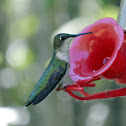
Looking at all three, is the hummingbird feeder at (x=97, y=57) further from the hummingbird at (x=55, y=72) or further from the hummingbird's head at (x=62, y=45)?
the hummingbird's head at (x=62, y=45)

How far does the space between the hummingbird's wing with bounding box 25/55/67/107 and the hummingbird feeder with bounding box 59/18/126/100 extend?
16.8 inches

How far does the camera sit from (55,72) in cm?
352

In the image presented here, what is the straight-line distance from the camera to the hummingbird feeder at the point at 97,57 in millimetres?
2775

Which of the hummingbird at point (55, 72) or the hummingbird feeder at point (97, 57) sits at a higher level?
the hummingbird feeder at point (97, 57)

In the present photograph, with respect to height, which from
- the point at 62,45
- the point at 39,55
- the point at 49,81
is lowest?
the point at 39,55

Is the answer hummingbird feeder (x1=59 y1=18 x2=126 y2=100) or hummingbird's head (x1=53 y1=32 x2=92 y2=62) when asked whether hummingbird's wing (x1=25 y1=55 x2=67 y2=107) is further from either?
hummingbird feeder (x1=59 y1=18 x2=126 y2=100)

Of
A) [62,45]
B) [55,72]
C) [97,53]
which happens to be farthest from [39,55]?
[97,53]

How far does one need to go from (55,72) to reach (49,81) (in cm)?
11

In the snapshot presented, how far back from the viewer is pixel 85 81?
2.70 m

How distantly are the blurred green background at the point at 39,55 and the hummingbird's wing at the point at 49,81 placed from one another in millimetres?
3684

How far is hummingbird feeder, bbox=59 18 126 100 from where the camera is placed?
2775 mm

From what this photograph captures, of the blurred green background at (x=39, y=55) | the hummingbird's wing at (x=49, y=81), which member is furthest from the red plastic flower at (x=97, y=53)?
the blurred green background at (x=39, y=55)

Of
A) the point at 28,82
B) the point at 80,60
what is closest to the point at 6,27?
the point at 28,82

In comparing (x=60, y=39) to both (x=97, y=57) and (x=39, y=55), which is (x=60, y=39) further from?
(x=39, y=55)
